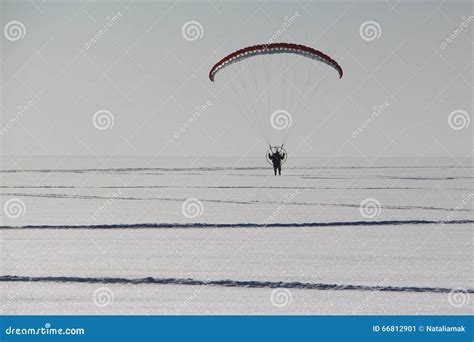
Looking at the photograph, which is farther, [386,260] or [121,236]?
[121,236]

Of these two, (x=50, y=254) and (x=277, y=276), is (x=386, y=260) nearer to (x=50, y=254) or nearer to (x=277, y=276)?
(x=277, y=276)

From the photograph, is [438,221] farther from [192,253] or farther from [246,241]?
[192,253]

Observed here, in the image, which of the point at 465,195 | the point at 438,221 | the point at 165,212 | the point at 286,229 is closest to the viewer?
the point at 286,229

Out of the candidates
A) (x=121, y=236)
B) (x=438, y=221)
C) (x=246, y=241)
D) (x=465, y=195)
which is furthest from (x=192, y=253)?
(x=465, y=195)

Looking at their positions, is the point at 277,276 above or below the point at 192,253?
below

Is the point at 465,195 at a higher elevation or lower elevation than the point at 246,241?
higher

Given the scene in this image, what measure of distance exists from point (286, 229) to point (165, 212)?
258 inches

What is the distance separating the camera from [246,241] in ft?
54.8

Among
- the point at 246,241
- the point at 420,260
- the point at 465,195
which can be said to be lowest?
the point at 420,260

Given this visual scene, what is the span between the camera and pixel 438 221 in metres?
21.1

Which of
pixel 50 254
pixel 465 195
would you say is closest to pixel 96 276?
pixel 50 254
